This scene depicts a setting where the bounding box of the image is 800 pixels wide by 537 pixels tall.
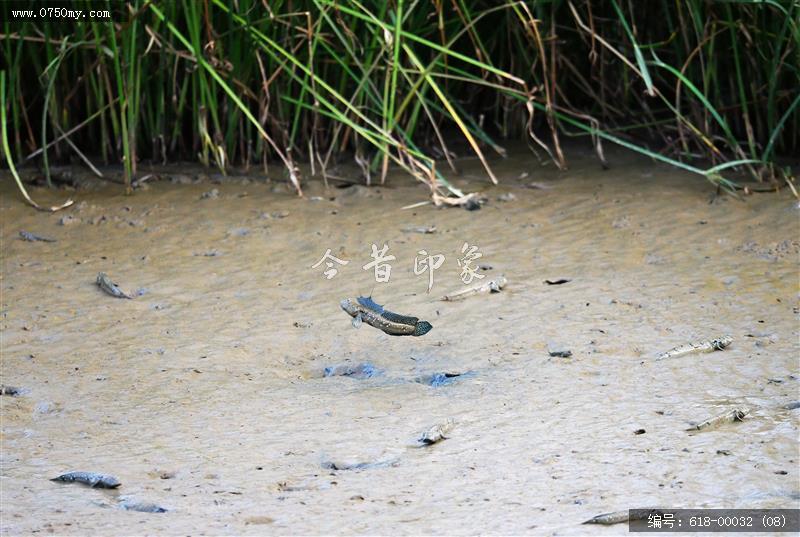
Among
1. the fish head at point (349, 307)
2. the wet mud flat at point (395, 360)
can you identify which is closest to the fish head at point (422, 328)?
the wet mud flat at point (395, 360)

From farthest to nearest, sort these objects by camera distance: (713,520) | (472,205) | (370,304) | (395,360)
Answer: (472,205)
(370,304)
(395,360)
(713,520)

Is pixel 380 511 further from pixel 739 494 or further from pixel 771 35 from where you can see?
pixel 771 35

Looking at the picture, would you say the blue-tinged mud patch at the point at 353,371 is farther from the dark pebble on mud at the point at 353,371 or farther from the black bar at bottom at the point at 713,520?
the black bar at bottom at the point at 713,520

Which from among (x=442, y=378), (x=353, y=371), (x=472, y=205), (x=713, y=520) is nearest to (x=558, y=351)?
(x=442, y=378)

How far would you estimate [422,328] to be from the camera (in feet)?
6.31

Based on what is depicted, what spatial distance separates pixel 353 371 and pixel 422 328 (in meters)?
0.19

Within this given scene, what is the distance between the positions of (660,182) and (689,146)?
35 centimetres

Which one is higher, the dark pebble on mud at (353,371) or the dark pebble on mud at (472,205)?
the dark pebble on mud at (472,205)

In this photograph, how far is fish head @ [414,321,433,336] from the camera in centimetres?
191

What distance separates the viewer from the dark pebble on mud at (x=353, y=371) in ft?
5.83

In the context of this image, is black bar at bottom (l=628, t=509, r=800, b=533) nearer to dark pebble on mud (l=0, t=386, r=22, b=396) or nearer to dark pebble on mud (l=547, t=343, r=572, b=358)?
dark pebble on mud (l=547, t=343, r=572, b=358)

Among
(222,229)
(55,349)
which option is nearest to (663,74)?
(222,229)

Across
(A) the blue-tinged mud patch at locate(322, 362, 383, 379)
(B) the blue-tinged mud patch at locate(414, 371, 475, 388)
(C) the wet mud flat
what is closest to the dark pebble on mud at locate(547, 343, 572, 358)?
(C) the wet mud flat

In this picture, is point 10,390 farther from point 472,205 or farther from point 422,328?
point 472,205
